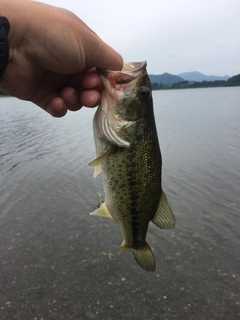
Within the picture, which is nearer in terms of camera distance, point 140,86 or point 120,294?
point 140,86

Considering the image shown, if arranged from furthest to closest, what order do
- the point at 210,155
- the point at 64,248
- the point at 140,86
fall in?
the point at 210,155
the point at 64,248
the point at 140,86

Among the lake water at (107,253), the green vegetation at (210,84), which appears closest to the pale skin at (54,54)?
the lake water at (107,253)

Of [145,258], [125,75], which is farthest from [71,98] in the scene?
[145,258]

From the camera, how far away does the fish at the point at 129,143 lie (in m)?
2.57

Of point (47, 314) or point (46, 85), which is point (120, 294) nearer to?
point (47, 314)

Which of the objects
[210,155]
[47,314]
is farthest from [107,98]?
[210,155]

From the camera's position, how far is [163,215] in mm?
2859

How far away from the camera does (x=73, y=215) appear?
9.58 meters

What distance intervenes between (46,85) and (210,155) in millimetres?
14419

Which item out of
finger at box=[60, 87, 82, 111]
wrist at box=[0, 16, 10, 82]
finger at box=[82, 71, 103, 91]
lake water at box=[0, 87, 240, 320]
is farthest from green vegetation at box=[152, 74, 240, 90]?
wrist at box=[0, 16, 10, 82]

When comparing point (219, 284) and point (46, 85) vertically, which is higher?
point (46, 85)

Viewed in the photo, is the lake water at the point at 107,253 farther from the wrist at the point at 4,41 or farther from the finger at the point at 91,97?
the wrist at the point at 4,41

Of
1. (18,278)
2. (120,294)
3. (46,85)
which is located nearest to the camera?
(46,85)

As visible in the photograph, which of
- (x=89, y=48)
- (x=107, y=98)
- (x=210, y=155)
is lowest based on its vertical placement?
(x=210, y=155)
